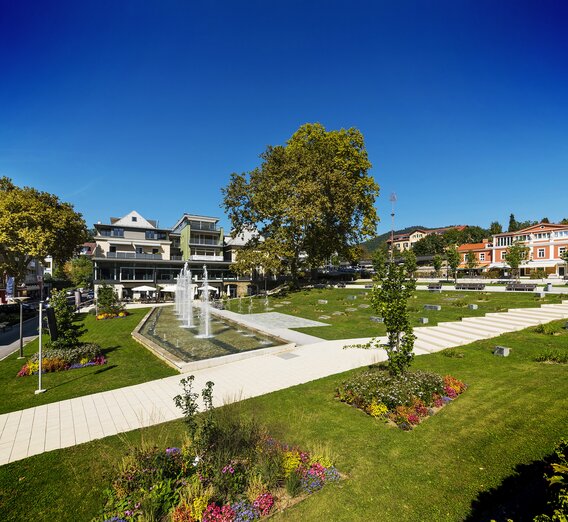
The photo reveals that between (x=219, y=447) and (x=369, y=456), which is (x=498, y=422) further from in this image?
(x=219, y=447)

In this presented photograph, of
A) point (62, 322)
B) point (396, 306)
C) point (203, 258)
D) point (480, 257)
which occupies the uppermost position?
point (203, 258)

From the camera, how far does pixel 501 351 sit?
1355 cm

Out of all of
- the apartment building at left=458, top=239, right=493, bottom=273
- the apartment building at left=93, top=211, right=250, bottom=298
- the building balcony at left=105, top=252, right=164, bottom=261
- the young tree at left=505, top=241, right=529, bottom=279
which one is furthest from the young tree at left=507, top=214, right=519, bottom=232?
the building balcony at left=105, top=252, right=164, bottom=261

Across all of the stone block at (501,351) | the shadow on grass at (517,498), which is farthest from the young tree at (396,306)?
the stone block at (501,351)

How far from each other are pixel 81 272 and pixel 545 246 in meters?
101

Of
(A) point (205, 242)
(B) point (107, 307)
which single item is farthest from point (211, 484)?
(A) point (205, 242)

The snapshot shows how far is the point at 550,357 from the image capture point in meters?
12.1

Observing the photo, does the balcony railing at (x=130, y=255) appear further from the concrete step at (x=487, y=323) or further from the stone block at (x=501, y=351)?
the stone block at (x=501, y=351)

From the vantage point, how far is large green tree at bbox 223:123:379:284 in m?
38.5

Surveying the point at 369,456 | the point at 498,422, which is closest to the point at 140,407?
the point at 369,456

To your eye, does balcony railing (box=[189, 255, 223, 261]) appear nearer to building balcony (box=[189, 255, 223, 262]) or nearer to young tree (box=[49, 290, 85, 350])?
building balcony (box=[189, 255, 223, 262])

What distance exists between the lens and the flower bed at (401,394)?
8310mm

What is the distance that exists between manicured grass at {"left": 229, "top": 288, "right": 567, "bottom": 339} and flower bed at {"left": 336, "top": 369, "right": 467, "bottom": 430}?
6330 mm

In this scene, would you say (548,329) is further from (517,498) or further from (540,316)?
(517,498)
